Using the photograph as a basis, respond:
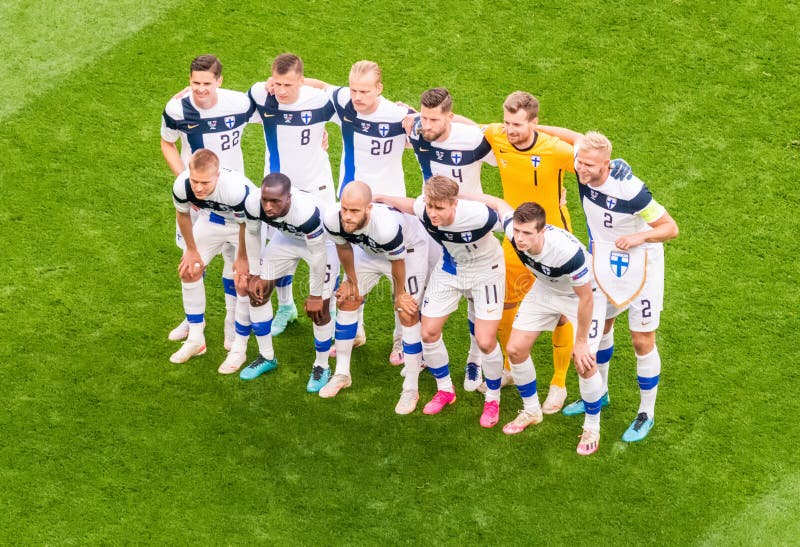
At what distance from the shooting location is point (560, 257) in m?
8.45

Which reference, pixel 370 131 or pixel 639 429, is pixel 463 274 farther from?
pixel 639 429

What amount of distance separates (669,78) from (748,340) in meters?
3.49

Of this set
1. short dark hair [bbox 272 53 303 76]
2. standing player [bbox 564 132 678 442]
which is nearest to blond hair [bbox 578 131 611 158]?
standing player [bbox 564 132 678 442]

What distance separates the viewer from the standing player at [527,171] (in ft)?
29.0

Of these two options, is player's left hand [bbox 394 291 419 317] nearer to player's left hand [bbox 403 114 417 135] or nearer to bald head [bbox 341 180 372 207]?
bald head [bbox 341 180 372 207]

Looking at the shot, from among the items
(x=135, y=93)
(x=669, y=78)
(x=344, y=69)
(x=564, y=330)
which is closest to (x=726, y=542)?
(x=564, y=330)

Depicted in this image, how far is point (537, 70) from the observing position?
1268cm

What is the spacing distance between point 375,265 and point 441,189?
1.15m

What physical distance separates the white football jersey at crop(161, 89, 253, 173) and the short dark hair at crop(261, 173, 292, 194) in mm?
944

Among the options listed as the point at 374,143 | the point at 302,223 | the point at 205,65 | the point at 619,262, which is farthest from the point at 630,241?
the point at 205,65

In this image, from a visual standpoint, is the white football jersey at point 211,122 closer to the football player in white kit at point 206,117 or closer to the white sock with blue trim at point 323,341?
the football player in white kit at point 206,117

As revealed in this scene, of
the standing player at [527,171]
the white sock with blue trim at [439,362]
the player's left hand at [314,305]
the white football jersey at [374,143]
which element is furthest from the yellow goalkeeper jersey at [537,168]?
the player's left hand at [314,305]

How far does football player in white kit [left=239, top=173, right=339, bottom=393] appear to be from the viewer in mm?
8977

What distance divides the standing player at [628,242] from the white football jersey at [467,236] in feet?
2.29
